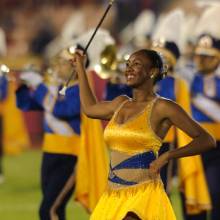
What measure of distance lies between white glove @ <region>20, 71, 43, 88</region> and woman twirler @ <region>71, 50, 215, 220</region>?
2480 millimetres

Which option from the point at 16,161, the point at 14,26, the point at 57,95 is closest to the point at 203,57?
the point at 57,95

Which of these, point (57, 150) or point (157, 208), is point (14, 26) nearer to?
point (57, 150)

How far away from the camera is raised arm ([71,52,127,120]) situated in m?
6.66

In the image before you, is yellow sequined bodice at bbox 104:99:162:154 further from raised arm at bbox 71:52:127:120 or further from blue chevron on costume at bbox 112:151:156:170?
raised arm at bbox 71:52:127:120

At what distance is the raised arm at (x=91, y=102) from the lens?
21.9ft

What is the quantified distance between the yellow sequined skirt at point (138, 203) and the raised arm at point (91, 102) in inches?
20.4

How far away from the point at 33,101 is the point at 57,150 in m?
0.52

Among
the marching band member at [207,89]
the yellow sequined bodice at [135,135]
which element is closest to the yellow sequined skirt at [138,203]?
the yellow sequined bodice at [135,135]

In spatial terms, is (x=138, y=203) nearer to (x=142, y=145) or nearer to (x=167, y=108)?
(x=142, y=145)

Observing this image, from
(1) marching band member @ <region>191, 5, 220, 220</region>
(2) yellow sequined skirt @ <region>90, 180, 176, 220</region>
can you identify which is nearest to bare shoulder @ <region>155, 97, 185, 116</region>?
(2) yellow sequined skirt @ <region>90, 180, 176, 220</region>

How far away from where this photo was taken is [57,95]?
28.5 feet

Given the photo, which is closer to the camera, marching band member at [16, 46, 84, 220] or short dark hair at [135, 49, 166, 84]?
short dark hair at [135, 49, 166, 84]

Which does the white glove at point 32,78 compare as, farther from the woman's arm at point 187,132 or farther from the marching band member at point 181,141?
the woman's arm at point 187,132

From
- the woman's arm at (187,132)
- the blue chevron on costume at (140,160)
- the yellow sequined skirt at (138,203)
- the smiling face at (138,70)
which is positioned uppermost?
the smiling face at (138,70)
